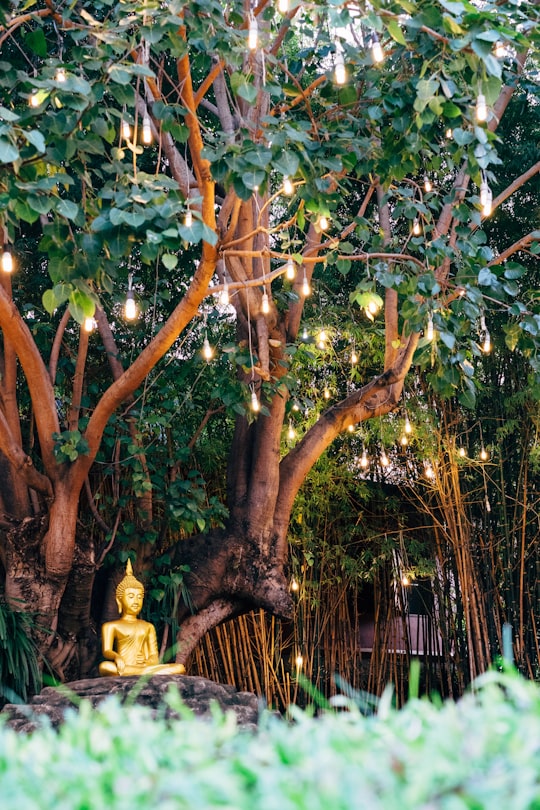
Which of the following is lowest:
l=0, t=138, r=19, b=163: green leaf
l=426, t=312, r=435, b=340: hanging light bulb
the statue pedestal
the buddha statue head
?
the statue pedestal

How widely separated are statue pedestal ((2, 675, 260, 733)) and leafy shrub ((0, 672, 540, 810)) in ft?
7.16

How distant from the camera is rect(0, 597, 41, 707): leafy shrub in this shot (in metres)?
3.72

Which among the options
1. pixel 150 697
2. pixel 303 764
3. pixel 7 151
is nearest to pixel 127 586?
pixel 150 697

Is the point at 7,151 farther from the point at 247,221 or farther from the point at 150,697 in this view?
the point at 150,697

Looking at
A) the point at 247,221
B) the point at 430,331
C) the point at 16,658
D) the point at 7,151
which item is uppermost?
the point at 247,221

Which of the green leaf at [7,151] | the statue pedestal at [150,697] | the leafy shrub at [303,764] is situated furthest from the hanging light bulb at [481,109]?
the statue pedestal at [150,697]

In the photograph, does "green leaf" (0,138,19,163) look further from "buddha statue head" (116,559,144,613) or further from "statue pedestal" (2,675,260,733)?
"buddha statue head" (116,559,144,613)

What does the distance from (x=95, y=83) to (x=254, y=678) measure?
3.78 metres

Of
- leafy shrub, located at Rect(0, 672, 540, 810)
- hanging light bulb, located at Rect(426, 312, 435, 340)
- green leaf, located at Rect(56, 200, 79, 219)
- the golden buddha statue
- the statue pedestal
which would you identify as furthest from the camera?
the golden buddha statue

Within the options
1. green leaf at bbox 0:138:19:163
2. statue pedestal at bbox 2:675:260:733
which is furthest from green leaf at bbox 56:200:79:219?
statue pedestal at bbox 2:675:260:733

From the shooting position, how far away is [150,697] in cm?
322

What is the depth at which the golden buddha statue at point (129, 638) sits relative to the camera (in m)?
3.84

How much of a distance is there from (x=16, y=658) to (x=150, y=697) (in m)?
0.83

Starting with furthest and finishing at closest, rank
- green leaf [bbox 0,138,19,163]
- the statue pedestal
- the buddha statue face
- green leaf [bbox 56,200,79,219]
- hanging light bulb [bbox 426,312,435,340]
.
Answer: the buddha statue face < hanging light bulb [bbox 426,312,435,340] < the statue pedestal < green leaf [bbox 56,200,79,219] < green leaf [bbox 0,138,19,163]
